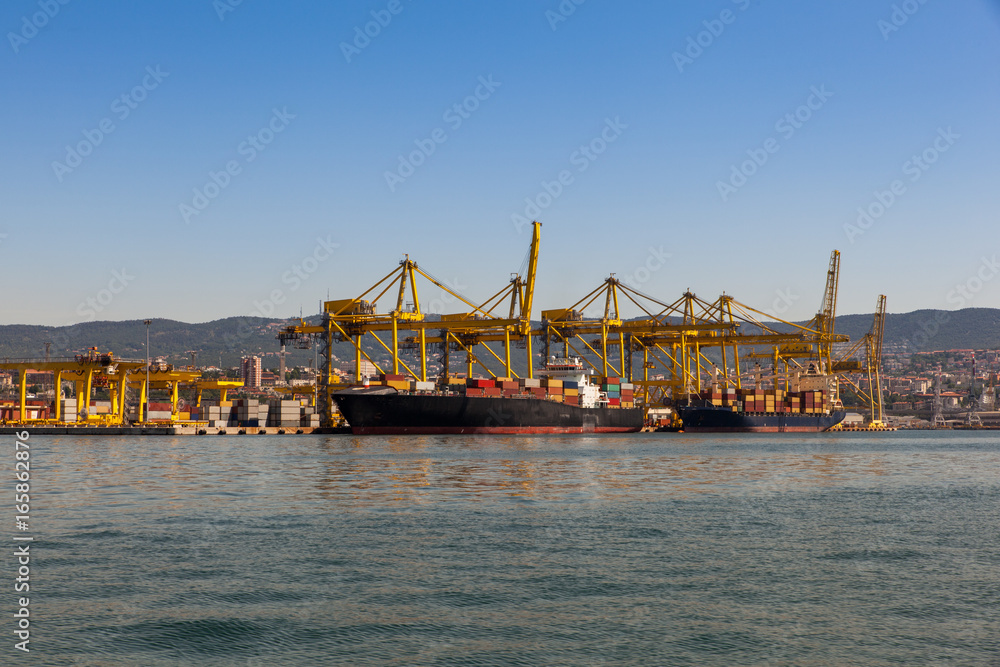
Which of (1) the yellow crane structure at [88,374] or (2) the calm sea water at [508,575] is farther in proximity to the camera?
(1) the yellow crane structure at [88,374]

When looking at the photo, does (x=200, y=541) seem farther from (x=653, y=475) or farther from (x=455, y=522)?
(x=653, y=475)

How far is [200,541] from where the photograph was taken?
17234 millimetres

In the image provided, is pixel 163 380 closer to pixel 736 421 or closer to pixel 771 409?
pixel 736 421

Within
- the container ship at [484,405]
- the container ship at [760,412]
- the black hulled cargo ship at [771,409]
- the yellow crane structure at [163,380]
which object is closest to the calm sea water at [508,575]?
the container ship at [484,405]

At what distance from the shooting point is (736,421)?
105 m

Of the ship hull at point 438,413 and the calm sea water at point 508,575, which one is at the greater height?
the ship hull at point 438,413

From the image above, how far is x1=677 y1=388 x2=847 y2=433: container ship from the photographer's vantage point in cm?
10406

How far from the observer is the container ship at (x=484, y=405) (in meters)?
76.2

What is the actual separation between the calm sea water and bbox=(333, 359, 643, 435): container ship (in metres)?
47.7

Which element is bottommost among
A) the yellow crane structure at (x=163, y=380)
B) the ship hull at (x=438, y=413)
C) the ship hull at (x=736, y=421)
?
the ship hull at (x=736, y=421)

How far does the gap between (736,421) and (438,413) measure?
4335cm

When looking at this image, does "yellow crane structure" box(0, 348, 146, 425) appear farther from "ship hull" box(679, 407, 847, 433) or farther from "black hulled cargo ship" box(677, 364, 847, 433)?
"black hulled cargo ship" box(677, 364, 847, 433)

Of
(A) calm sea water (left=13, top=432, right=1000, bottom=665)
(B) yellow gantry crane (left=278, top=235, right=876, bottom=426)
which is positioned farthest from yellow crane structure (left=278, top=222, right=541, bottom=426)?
(A) calm sea water (left=13, top=432, right=1000, bottom=665)

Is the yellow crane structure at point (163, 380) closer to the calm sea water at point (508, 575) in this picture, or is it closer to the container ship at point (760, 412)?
the container ship at point (760, 412)
